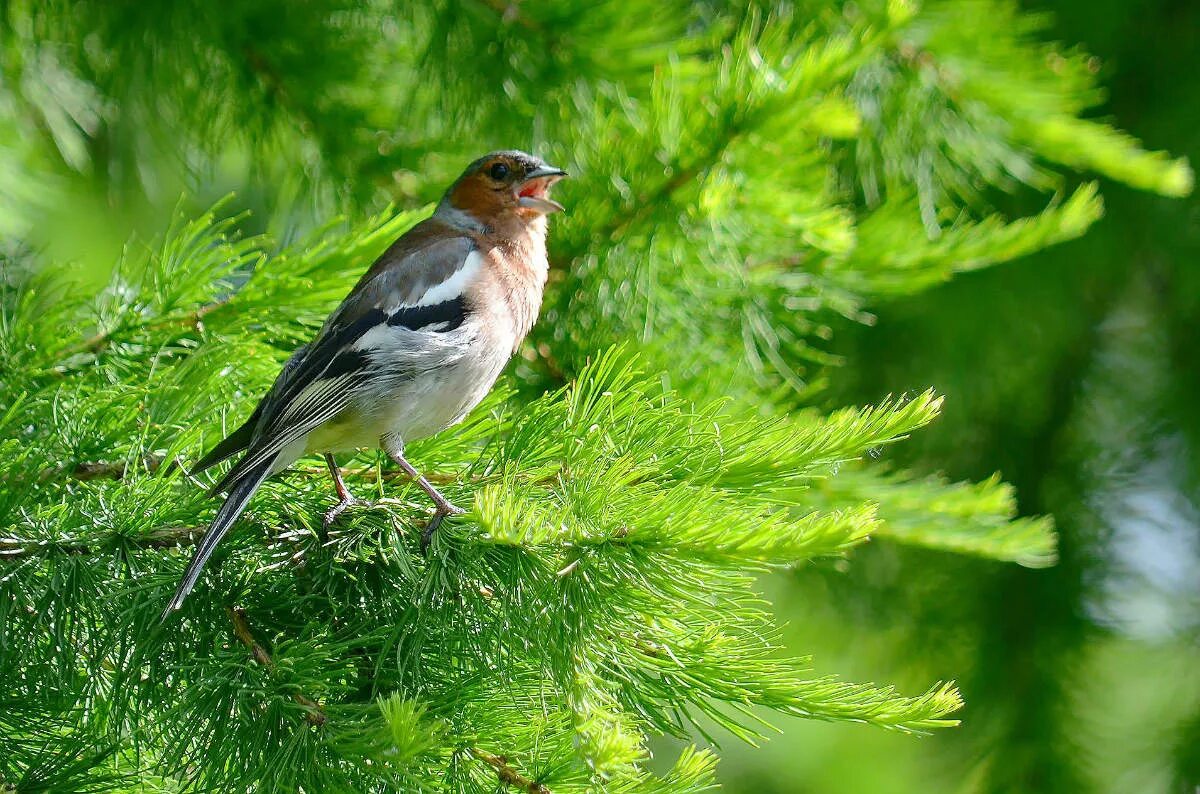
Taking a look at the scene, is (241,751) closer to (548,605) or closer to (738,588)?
(548,605)

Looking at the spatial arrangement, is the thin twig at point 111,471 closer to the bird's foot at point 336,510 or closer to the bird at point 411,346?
the bird at point 411,346

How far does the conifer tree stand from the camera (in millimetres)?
1933

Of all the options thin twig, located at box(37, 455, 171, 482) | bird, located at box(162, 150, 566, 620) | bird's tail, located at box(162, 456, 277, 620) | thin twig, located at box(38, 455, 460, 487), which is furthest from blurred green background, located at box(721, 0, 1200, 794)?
thin twig, located at box(37, 455, 171, 482)

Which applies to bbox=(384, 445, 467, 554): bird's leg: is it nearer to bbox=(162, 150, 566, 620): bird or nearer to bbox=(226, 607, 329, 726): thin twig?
bbox=(162, 150, 566, 620): bird

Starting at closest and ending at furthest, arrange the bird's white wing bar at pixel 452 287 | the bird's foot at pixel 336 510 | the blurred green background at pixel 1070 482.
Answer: the bird's foot at pixel 336 510 → the bird's white wing bar at pixel 452 287 → the blurred green background at pixel 1070 482

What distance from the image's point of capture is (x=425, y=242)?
3.36 meters

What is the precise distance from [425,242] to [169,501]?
1303 mm

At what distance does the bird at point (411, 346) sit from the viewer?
8.82ft

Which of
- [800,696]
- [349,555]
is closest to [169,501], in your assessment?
[349,555]

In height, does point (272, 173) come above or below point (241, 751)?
above

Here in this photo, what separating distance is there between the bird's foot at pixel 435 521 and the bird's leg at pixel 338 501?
18 centimetres

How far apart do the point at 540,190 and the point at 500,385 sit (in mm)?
776

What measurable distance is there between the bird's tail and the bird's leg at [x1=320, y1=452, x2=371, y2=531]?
0.16 meters

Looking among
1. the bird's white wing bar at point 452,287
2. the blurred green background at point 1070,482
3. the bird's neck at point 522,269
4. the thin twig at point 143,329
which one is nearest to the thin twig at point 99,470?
the thin twig at point 143,329
